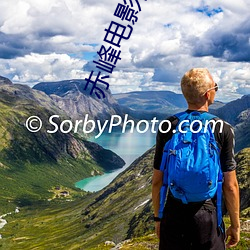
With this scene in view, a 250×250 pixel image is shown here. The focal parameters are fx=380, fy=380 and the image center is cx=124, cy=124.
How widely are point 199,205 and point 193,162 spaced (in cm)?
137

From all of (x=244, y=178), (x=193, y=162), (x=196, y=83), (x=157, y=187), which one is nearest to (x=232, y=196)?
(x=193, y=162)

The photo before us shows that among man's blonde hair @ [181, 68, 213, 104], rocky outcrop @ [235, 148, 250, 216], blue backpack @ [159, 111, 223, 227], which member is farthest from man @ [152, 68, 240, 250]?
rocky outcrop @ [235, 148, 250, 216]

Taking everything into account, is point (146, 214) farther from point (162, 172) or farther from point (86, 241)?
point (162, 172)

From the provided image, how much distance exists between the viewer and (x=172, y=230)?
11016 mm

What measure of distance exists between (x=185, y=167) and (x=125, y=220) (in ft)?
538

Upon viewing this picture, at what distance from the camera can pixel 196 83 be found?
1083 cm

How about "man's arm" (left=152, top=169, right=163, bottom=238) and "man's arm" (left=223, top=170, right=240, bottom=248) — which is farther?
"man's arm" (left=152, top=169, right=163, bottom=238)

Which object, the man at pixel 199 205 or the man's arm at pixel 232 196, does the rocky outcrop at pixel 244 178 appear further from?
the man at pixel 199 205

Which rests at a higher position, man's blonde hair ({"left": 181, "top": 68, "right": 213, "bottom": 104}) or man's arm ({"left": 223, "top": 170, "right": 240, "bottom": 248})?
man's blonde hair ({"left": 181, "top": 68, "right": 213, "bottom": 104})

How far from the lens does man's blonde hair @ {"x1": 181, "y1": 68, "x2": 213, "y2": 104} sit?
1084 centimetres

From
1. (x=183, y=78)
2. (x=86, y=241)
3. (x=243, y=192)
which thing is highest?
(x=243, y=192)

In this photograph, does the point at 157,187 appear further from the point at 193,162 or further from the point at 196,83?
the point at 196,83

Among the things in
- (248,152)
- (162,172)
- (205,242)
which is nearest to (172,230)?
(205,242)

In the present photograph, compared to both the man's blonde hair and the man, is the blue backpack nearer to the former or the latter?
the man
